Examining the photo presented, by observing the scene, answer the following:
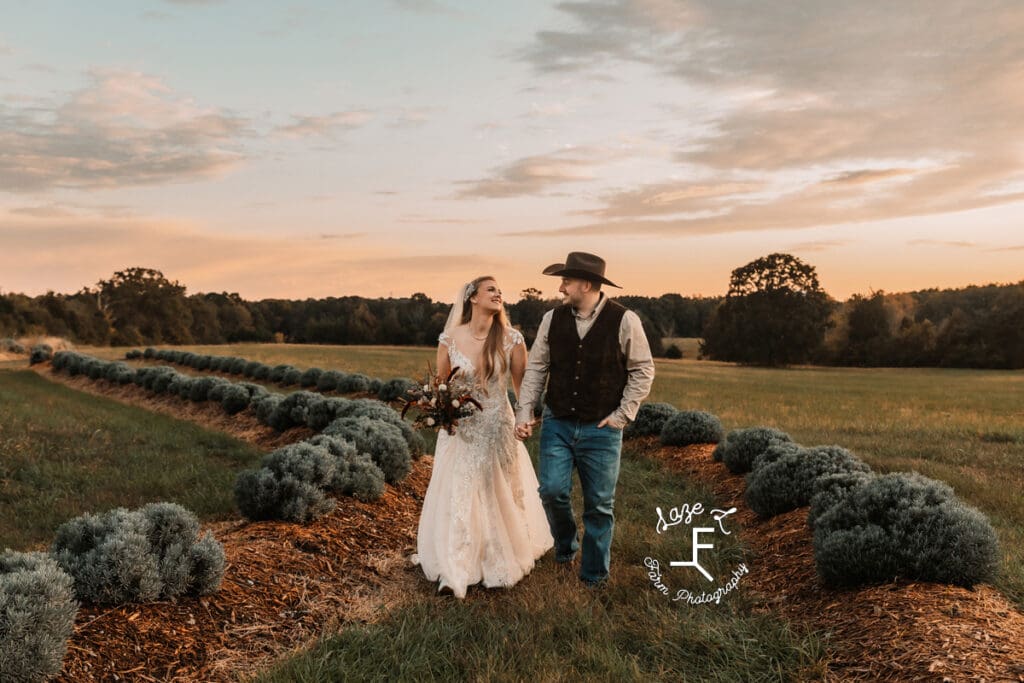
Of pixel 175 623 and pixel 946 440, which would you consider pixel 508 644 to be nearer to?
pixel 175 623

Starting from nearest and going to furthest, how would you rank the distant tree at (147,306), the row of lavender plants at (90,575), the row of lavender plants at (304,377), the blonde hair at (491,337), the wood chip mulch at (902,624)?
the row of lavender plants at (90,575) → the wood chip mulch at (902,624) → the blonde hair at (491,337) → the row of lavender plants at (304,377) → the distant tree at (147,306)

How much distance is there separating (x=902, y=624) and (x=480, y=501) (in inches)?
126

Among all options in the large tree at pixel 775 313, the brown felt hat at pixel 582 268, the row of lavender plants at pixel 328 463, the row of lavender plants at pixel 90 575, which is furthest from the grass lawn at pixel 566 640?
the large tree at pixel 775 313

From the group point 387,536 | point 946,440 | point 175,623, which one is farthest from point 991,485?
→ point 175,623

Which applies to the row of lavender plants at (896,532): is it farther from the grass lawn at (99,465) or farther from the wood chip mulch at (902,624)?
the grass lawn at (99,465)

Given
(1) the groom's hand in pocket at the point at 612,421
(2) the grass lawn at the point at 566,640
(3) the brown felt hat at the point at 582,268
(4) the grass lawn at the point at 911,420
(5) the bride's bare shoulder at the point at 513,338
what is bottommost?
(4) the grass lawn at the point at 911,420

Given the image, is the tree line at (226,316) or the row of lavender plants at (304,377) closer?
the row of lavender plants at (304,377)

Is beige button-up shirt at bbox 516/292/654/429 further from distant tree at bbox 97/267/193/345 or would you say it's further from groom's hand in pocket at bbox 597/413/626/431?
distant tree at bbox 97/267/193/345

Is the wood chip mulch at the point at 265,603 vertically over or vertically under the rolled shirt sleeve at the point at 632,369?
under

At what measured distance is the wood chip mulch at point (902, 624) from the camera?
13.2 feet

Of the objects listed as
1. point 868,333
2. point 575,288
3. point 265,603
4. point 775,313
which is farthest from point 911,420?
point 868,333

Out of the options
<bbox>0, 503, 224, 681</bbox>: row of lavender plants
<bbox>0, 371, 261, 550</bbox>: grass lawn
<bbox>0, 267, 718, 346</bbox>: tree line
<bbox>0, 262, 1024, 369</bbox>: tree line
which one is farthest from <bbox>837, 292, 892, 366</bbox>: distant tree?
<bbox>0, 503, 224, 681</bbox>: row of lavender plants

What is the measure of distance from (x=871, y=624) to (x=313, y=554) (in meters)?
4.53

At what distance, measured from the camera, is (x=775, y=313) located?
181 feet
